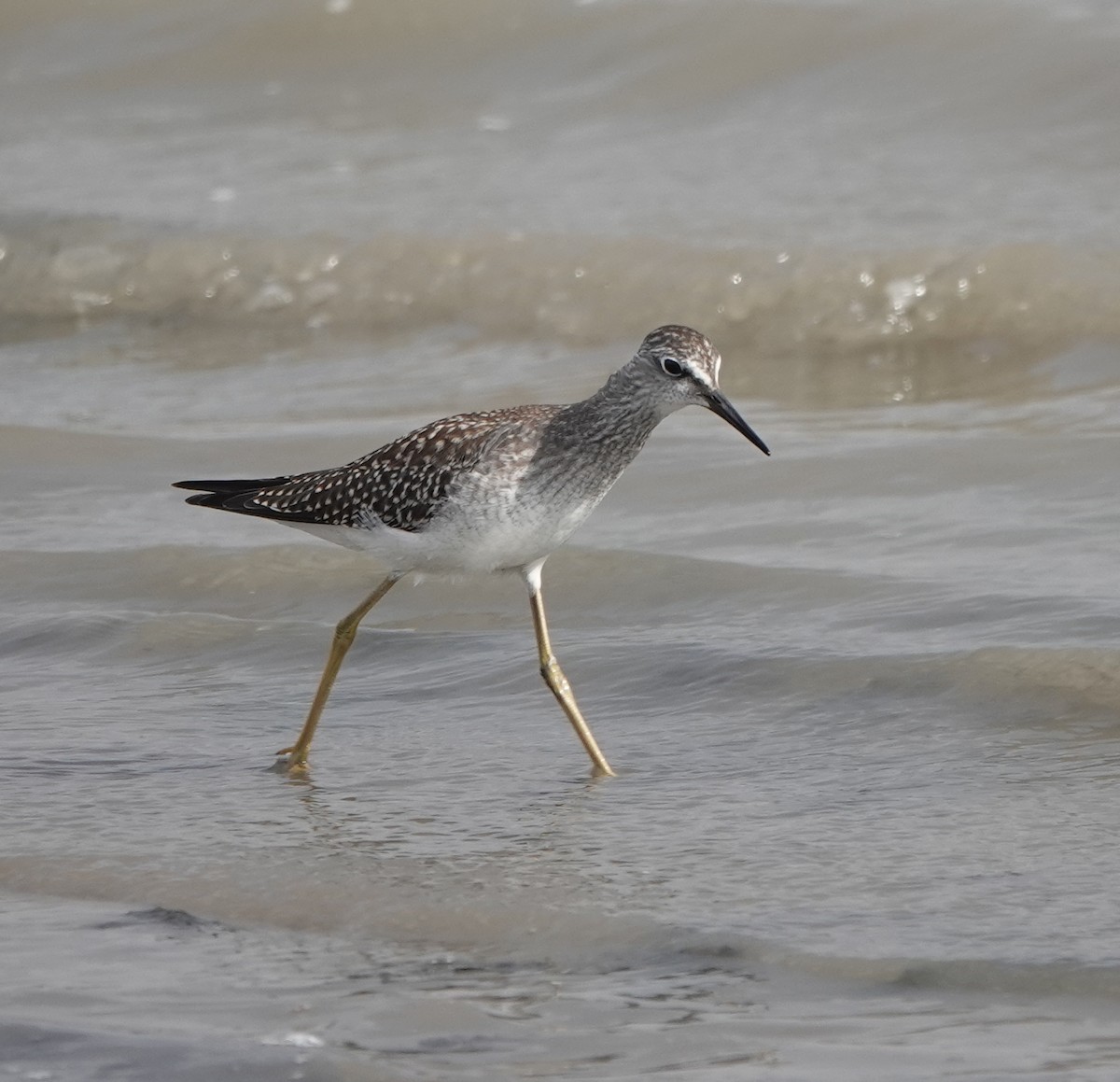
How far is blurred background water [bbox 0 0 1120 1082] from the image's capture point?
5.05 m

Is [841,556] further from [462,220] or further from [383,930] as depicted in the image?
[462,220]

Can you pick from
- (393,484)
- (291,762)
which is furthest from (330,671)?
(393,484)

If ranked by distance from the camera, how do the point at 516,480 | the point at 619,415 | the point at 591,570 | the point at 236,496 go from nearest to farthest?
the point at 516,480 < the point at 619,415 < the point at 236,496 < the point at 591,570

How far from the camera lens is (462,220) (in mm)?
15227

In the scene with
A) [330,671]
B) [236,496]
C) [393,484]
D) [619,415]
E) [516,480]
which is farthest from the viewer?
[236,496]

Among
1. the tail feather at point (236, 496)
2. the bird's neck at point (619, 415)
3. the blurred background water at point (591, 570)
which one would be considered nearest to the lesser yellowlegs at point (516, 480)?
the bird's neck at point (619, 415)

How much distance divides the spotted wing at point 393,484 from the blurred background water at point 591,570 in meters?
0.76

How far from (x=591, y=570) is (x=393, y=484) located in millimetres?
1852

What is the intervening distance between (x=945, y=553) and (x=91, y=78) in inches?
544

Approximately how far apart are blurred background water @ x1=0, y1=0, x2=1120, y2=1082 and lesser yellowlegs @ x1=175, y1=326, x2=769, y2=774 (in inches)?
25.1

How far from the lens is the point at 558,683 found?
7.21 meters

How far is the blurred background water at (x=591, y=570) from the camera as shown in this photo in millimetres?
5047

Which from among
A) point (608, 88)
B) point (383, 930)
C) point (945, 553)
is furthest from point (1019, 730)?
point (608, 88)

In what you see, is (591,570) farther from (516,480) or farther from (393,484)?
(516,480)
